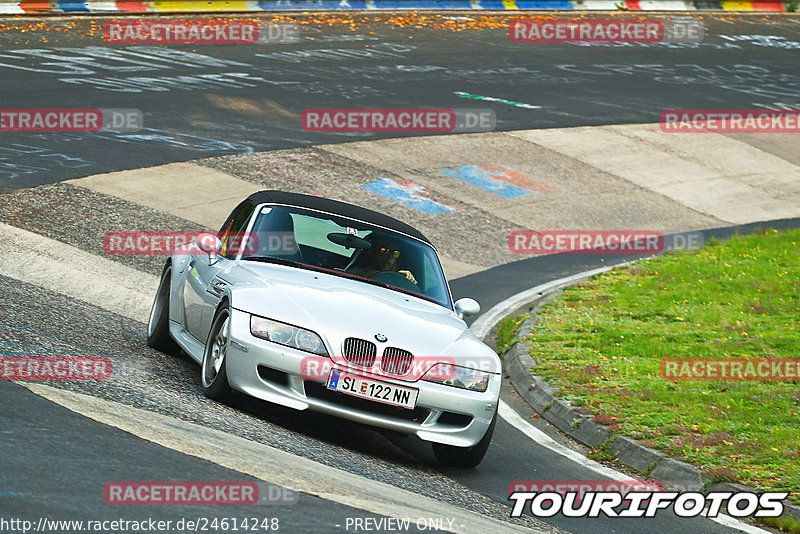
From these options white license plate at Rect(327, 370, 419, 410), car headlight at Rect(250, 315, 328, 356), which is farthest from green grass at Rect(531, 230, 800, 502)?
car headlight at Rect(250, 315, 328, 356)

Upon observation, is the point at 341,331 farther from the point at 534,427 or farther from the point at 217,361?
the point at 534,427

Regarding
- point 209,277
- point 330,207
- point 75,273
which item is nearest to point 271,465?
point 209,277

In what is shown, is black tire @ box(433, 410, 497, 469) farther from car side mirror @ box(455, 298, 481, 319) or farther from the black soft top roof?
the black soft top roof

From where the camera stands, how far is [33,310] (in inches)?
366

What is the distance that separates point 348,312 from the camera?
748 cm

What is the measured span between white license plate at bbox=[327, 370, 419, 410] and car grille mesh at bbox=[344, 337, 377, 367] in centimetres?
11

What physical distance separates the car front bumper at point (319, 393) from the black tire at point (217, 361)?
0.12 meters

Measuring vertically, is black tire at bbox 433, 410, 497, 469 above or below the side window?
below

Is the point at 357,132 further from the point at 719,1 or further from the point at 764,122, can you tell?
the point at 719,1

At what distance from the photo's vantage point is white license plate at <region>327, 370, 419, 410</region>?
7109 millimetres

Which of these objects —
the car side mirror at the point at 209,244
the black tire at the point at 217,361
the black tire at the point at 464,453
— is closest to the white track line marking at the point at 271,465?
the black tire at the point at 217,361

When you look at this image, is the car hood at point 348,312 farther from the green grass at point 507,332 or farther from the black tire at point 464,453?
the green grass at point 507,332

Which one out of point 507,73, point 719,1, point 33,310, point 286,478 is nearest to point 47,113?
point 33,310

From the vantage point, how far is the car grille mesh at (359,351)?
7172 millimetres
